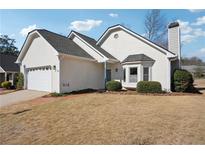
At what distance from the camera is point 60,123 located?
291 inches

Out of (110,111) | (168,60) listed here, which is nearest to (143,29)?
(168,60)

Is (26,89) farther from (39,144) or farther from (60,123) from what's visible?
(39,144)

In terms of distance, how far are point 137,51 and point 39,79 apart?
925cm

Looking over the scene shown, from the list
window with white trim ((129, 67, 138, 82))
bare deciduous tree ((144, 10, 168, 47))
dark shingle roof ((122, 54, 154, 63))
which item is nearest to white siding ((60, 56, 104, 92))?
dark shingle roof ((122, 54, 154, 63))

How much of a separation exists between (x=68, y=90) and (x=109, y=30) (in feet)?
25.5

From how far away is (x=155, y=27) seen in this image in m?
33.7

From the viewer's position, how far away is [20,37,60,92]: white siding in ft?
50.4

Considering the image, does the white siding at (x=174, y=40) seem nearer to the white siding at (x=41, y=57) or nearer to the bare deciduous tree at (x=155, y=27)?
the white siding at (x=41, y=57)

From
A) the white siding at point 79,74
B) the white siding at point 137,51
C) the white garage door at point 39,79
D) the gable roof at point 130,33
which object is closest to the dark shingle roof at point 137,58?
the white siding at point 137,51

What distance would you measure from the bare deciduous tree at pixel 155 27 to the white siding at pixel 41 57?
21149 millimetres

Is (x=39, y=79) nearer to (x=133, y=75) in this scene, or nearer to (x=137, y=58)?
(x=133, y=75)

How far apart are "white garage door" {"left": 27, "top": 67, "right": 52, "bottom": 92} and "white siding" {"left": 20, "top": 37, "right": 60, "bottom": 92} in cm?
52
